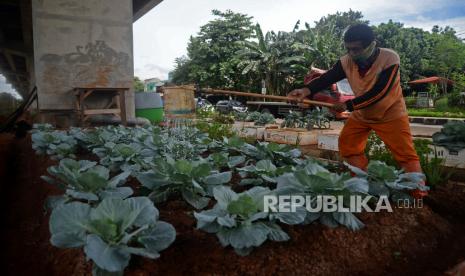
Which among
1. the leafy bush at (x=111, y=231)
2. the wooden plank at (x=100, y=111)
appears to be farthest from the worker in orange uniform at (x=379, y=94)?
the wooden plank at (x=100, y=111)

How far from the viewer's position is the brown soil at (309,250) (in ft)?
4.22

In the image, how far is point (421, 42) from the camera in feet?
106

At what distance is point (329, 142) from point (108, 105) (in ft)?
17.6

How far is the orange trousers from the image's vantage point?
2609 millimetres

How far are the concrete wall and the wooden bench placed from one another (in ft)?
0.69

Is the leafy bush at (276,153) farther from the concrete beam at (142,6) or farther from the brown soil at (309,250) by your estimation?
the concrete beam at (142,6)

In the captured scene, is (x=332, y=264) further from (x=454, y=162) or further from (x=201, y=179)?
(x=454, y=162)

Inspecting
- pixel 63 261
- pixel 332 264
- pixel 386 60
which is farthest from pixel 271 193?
pixel 386 60

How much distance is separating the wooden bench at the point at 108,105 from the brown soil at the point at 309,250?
4.66 meters

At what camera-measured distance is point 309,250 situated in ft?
4.69

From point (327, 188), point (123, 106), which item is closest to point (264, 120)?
point (123, 106)

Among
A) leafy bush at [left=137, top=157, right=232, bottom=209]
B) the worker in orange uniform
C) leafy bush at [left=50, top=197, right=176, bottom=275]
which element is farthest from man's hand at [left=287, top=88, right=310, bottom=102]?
leafy bush at [left=50, top=197, right=176, bottom=275]

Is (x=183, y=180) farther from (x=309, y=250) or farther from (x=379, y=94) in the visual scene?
(x=379, y=94)

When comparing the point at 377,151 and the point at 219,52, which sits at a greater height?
the point at 219,52
